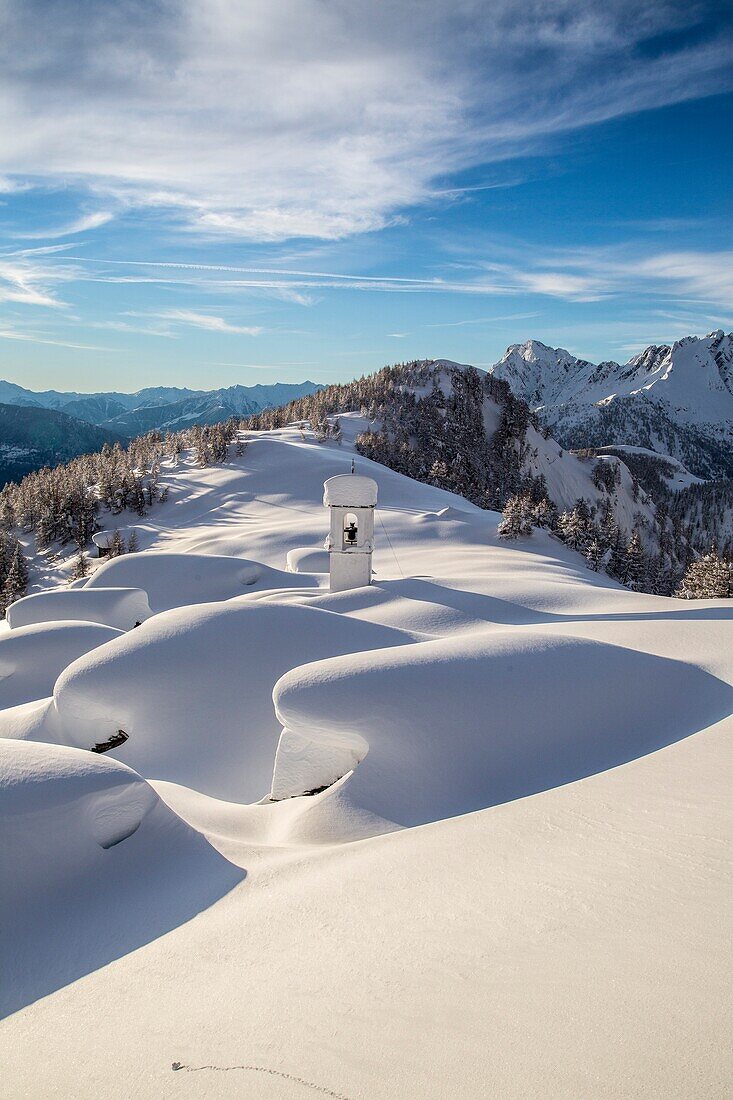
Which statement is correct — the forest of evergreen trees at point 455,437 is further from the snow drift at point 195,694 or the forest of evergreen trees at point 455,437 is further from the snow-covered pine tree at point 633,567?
the snow drift at point 195,694

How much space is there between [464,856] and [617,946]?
1.70 metres

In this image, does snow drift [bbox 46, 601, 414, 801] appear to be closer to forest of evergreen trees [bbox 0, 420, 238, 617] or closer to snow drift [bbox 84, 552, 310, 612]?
snow drift [bbox 84, 552, 310, 612]

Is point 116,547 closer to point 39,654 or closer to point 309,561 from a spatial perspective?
point 309,561

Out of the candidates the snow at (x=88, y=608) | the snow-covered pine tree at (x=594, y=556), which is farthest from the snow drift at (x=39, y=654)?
the snow-covered pine tree at (x=594, y=556)

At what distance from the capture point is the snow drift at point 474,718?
6.64 metres

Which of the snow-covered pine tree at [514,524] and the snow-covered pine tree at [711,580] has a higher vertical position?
the snow-covered pine tree at [514,524]

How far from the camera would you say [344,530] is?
18734 millimetres

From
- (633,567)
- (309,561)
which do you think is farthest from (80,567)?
(633,567)

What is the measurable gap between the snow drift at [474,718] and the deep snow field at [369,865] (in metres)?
Result: 0.03

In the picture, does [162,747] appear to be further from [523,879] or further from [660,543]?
[660,543]

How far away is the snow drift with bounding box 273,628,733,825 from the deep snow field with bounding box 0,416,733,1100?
0.03 metres

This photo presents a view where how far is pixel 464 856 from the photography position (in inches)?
198

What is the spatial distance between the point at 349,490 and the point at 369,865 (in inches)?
548

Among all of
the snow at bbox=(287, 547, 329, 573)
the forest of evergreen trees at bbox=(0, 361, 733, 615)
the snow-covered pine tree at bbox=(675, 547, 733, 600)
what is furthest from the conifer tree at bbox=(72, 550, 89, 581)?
the snow-covered pine tree at bbox=(675, 547, 733, 600)
